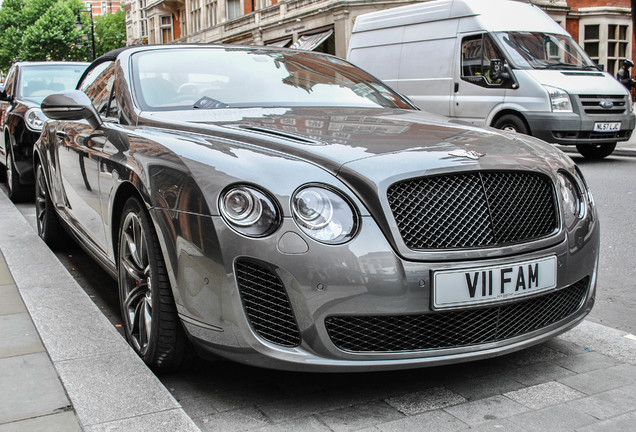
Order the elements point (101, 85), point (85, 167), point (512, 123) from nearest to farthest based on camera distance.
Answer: point (85, 167), point (101, 85), point (512, 123)

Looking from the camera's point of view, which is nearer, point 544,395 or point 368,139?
point 544,395

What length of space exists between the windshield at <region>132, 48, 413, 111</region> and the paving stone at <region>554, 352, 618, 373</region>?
1756mm

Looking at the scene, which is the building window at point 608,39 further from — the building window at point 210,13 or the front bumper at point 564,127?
the building window at point 210,13

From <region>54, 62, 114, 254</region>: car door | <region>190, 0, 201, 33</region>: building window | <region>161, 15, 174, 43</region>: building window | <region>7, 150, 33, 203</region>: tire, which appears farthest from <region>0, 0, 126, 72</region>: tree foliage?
<region>54, 62, 114, 254</region>: car door

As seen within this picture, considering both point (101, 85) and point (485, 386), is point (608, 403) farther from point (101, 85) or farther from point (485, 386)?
point (101, 85)

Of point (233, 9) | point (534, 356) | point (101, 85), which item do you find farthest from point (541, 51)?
point (233, 9)

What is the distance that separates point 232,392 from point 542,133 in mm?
9146

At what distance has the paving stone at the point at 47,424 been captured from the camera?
2.50m

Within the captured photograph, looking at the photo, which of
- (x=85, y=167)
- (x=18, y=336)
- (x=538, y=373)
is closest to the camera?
(x=538, y=373)

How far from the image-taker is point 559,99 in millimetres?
11195

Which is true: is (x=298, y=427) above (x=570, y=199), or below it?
below

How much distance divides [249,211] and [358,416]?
84cm

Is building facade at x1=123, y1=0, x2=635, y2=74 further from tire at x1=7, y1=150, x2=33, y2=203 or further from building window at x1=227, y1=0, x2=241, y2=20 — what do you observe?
tire at x1=7, y1=150, x2=33, y2=203

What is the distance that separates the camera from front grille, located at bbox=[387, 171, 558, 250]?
2.71 meters
